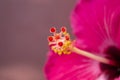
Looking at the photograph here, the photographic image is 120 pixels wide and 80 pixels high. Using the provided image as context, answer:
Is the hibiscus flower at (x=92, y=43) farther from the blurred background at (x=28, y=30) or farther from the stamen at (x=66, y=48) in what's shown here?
the blurred background at (x=28, y=30)

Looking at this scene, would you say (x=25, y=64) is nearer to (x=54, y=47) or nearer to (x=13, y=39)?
(x=13, y=39)

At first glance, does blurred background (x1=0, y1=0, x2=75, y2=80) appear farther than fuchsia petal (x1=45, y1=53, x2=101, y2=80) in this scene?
Yes

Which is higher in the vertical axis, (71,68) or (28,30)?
(28,30)

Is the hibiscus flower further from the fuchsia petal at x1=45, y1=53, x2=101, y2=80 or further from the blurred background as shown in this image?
the blurred background

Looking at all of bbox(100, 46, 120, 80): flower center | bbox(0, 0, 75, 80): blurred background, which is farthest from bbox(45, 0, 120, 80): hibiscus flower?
bbox(0, 0, 75, 80): blurred background

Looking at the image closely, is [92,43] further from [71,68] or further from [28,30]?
[28,30]

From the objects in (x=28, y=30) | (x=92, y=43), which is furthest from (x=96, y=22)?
(x=28, y=30)

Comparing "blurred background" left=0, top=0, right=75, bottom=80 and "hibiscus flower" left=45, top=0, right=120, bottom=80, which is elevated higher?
"blurred background" left=0, top=0, right=75, bottom=80
